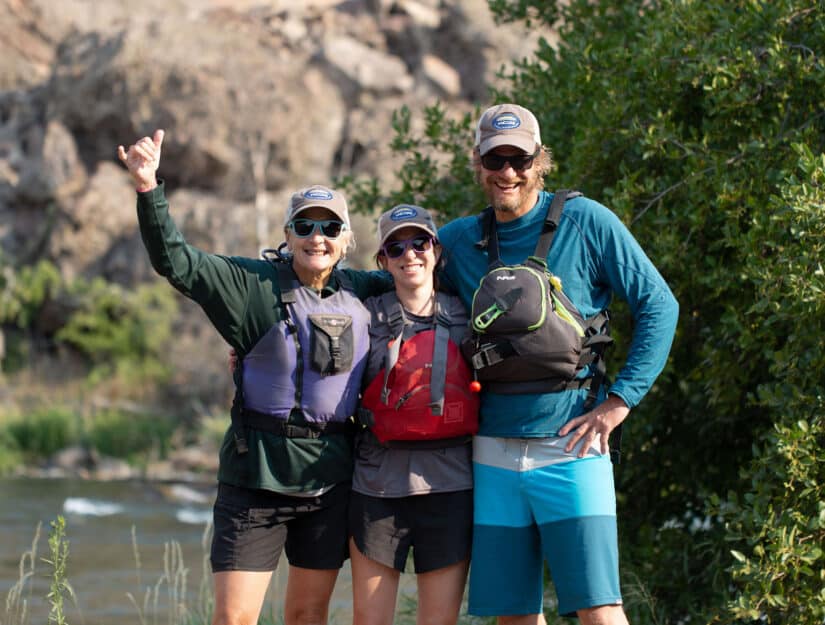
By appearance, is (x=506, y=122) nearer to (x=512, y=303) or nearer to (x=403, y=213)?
(x=403, y=213)

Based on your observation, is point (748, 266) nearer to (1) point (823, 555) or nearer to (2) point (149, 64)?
(1) point (823, 555)

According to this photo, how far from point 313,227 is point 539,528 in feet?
4.56

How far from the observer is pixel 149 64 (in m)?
33.5

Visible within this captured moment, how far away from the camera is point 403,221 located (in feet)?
14.1

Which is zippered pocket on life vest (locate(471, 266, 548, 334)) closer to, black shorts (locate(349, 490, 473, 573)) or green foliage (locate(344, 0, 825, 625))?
black shorts (locate(349, 490, 473, 573))

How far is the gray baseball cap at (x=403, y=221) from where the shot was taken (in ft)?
14.1

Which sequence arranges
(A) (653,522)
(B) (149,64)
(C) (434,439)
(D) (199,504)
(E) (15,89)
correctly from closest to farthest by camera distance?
1. (C) (434,439)
2. (A) (653,522)
3. (D) (199,504)
4. (B) (149,64)
5. (E) (15,89)

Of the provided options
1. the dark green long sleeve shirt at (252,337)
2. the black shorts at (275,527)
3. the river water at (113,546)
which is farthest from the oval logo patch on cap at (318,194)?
the river water at (113,546)

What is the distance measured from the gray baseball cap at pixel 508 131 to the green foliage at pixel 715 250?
116cm

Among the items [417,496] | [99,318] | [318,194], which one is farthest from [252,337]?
[99,318]

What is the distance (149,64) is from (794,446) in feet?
103

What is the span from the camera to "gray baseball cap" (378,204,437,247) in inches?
169

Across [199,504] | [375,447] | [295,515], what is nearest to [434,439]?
[375,447]

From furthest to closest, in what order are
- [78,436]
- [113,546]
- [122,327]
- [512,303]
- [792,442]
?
[122,327] → [78,436] → [113,546] → [792,442] → [512,303]
